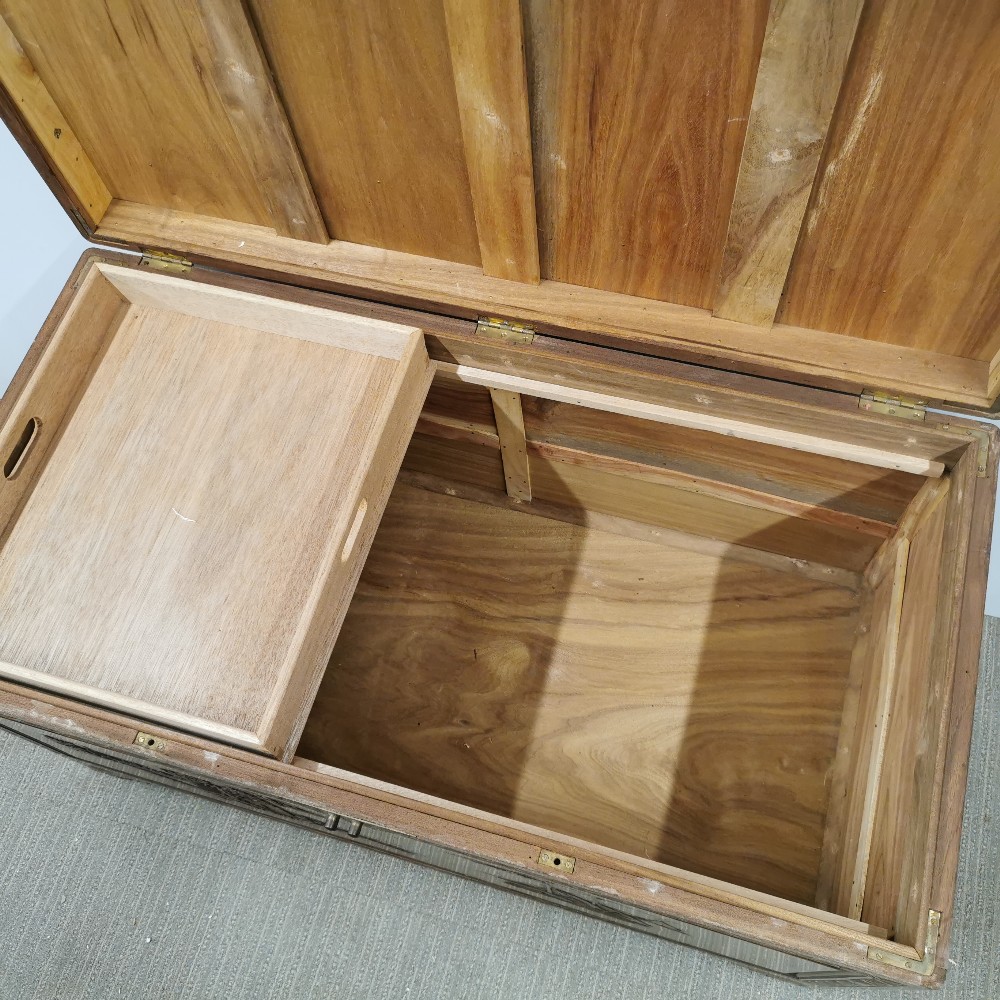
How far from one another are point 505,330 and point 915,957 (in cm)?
99

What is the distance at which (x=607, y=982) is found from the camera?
5.63 ft

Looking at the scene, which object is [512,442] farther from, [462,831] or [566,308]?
[462,831]

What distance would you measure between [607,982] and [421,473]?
1.09 meters

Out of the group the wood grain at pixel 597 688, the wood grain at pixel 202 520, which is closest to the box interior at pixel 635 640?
the wood grain at pixel 597 688

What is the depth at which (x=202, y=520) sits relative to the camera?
1337 millimetres

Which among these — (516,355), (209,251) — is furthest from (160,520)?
(516,355)

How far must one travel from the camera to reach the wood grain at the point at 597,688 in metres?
1.66

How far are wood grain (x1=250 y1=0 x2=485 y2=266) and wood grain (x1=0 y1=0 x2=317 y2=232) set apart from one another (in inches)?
1.7

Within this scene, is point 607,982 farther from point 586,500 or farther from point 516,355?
point 516,355

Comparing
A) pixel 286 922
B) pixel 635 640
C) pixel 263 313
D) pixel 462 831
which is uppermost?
pixel 263 313

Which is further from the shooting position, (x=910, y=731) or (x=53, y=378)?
(x=53, y=378)

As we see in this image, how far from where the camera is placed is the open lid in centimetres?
96

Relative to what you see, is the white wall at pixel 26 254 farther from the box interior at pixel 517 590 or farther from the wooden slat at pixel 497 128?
the wooden slat at pixel 497 128

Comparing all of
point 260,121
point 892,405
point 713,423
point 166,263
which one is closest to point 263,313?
point 166,263
